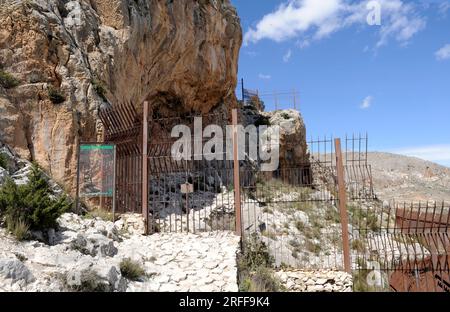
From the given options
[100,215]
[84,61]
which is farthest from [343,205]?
[84,61]

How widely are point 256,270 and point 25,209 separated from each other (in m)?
4.85

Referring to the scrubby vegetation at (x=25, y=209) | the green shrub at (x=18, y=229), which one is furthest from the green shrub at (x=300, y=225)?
the green shrub at (x=18, y=229)

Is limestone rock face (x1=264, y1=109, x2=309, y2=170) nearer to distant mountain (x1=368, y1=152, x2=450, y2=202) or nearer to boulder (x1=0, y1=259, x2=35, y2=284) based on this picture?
distant mountain (x1=368, y1=152, x2=450, y2=202)

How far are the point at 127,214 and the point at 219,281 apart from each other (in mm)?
3589

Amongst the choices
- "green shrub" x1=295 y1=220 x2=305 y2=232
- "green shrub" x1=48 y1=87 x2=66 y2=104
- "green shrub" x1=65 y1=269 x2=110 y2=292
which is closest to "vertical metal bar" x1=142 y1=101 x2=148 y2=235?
"green shrub" x1=48 y1=87 x2=66 y2=104

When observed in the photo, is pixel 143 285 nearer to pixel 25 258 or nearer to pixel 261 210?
pixel 25 258

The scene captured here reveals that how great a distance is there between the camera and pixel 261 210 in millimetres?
14070

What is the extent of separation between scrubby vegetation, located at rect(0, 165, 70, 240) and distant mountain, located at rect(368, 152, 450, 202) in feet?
101

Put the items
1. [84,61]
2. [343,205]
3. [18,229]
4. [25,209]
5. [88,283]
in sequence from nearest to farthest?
[88,283]
[18,229]
[25,209]
[343,205]
[84,61]

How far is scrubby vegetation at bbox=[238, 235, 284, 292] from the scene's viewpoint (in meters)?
7.17

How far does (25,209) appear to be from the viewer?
239 inches

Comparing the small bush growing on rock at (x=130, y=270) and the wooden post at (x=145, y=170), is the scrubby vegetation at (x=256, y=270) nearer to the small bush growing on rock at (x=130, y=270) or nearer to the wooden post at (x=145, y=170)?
the small bush growing on rock at (x=130, y=270)

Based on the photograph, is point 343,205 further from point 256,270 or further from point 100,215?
point 100,215
